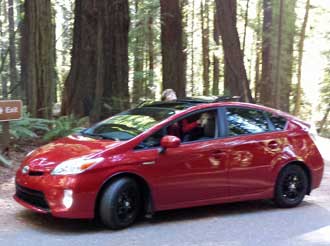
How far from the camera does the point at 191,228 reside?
7.39 m

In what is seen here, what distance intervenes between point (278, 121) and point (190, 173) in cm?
202

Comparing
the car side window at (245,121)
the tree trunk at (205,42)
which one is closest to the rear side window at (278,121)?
the car side window at (245,121)

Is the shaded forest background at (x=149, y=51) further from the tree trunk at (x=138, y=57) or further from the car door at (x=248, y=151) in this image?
the car door at (x=248, y=151)

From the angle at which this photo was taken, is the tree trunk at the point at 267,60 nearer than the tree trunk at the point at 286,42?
No

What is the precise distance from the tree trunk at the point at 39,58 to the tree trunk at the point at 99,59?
4.83 ft

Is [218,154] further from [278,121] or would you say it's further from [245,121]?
[278,121]

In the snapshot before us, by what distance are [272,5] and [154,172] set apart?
56.6 feet

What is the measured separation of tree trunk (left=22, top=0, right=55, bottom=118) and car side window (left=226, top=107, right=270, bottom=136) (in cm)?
635

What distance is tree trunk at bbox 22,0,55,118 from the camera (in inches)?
518

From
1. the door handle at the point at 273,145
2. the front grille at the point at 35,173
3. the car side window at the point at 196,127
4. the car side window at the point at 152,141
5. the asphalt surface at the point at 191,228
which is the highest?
the car side window at the point at 196,127

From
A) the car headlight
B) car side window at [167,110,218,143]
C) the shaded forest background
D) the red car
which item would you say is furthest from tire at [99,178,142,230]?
the shaded forest background

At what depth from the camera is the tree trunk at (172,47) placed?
63.8ft

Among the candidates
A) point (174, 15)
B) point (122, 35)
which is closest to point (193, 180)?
point (122, 35)

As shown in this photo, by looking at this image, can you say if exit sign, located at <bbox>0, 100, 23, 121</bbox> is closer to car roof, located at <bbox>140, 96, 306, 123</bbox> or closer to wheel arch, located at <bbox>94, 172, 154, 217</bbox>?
car roof, located at <bbox>140, 96, 306, 123</bbox>
